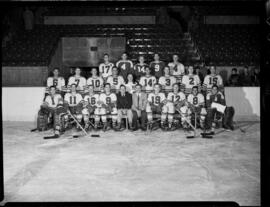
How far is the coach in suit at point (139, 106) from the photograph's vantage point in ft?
29.3

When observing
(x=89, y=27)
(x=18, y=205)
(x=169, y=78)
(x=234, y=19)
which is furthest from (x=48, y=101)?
(x=234, y=19)

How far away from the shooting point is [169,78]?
953cm

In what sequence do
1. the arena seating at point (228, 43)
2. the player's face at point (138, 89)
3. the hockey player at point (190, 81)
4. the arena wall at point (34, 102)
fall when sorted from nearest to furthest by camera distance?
the player's face at point (138, 89) → the hockey player at point (190, 81) → the arena wall at point (34, 102) → the arena seating at point (228, 43)

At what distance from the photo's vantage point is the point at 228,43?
14.8 metres

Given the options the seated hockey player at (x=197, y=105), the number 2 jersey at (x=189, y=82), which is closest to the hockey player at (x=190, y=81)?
the number 2 jersey at (x=189, y=82)

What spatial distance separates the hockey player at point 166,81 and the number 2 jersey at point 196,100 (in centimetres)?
59

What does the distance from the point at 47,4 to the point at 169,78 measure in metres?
6.20

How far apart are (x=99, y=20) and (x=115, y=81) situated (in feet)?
25.1

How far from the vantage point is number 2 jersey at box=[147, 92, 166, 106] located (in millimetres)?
9078

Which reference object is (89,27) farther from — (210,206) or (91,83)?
(210,206)

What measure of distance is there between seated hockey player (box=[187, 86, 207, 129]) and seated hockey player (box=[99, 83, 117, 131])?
5.47 feet

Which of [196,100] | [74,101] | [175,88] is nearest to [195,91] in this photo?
[196,100]

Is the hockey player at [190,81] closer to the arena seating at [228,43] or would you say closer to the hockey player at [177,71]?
the hockey player at [177,71]

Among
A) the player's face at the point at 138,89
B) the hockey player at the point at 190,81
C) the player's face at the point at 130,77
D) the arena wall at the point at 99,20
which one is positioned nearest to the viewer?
the player's face at the point at 138,89
